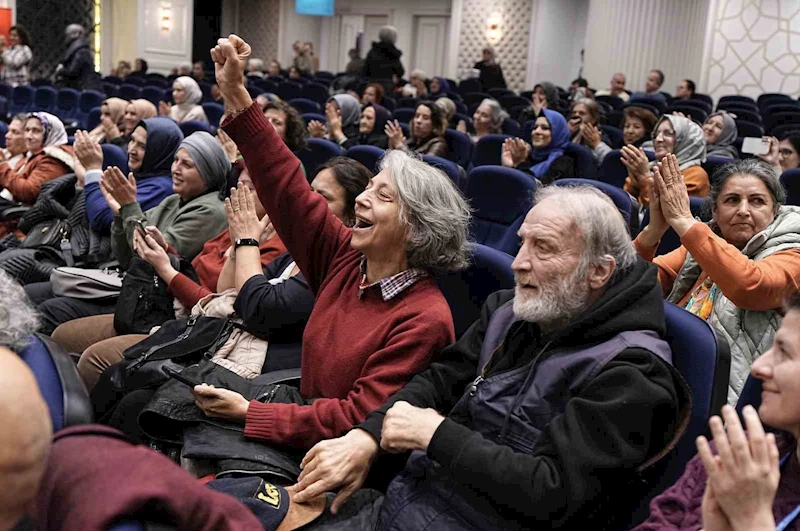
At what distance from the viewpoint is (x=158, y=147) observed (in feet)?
11.9

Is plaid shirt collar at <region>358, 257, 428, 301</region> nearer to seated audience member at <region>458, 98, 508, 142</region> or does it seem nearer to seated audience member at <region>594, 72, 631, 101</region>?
seated audience member at <region>458, 98, 508, 142</region>

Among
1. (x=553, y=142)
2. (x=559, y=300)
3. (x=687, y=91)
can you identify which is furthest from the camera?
(x=687, y=91)

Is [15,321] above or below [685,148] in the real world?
below

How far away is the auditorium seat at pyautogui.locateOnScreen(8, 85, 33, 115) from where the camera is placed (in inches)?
382

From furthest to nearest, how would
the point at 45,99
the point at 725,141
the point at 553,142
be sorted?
1. the point at 45,99
2. the point at 725,141
3. the point at 553,142

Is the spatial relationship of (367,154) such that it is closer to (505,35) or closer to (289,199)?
(289,199)

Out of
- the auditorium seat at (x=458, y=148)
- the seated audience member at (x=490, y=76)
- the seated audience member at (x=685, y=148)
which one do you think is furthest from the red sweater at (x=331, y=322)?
the seated audience member at (x=490, y=76)

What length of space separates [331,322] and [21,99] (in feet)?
30.4

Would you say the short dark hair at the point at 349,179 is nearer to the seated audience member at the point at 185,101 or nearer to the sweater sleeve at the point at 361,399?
the sweater sleeve at the point at 361,399

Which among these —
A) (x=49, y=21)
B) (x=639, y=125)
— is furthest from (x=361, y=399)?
(x=49, y=21)

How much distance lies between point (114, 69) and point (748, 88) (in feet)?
34.7

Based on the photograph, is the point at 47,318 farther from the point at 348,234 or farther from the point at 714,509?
the point at 714,509

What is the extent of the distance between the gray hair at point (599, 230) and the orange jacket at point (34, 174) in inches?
126

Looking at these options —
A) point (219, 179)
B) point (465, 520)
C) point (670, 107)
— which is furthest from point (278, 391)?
point (670, 107)
